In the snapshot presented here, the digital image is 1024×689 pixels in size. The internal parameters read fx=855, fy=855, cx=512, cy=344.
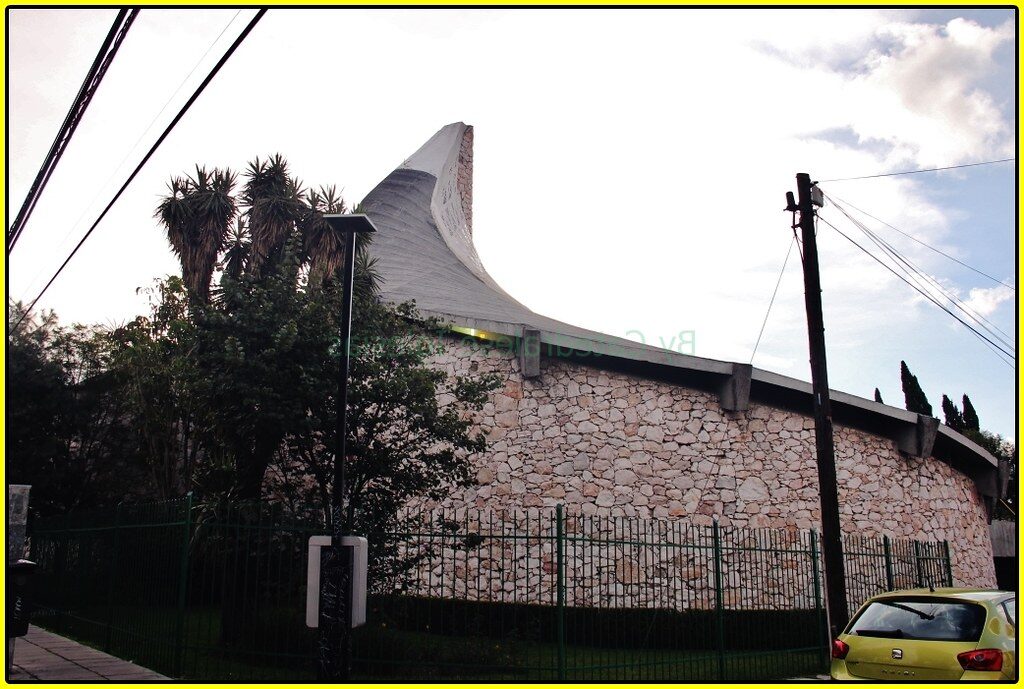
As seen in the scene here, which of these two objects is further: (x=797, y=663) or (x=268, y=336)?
(x=268, y=336)

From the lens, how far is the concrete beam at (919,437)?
18.7m

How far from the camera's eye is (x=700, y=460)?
18.2 metres

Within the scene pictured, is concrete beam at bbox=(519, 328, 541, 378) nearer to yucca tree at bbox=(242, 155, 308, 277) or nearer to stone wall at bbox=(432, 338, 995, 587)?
stone wall at bbox=(432, 338, 995, 587)

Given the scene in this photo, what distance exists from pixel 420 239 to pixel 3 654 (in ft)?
77.9

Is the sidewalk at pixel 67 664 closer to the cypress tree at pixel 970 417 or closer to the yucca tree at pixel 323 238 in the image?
the yucca tree at pixel 323 238

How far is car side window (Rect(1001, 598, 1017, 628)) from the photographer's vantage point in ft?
23.3

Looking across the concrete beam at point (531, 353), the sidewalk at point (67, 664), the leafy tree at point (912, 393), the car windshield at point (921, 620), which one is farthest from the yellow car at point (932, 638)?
the leafy tree at point (912, 393)

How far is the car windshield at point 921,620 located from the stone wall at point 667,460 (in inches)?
403

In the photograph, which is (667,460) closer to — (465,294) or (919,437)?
(919,437)

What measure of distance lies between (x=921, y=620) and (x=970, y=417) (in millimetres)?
46483

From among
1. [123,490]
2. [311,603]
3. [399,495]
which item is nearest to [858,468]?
[399,495]

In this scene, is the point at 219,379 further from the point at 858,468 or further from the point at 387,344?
the point at 858,468

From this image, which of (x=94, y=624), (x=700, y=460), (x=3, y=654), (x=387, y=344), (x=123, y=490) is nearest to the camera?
(x=3, y=654)

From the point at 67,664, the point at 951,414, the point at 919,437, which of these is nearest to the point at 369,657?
the point at 67,664
